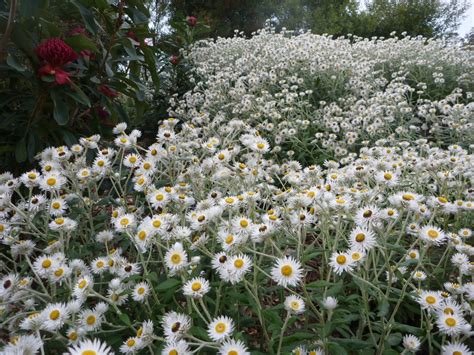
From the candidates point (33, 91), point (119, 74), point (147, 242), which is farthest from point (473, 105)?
point (33, 91)

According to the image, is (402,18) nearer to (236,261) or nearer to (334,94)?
(334,94)

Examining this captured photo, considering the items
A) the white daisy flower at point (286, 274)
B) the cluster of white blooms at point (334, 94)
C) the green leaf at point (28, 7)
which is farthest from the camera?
the cluster of white blooms at point (334, 94)

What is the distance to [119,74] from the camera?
108 inches

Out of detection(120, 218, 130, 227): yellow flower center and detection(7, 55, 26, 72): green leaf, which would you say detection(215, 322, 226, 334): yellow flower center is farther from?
detection(7, 55, 26, 72): green leaf

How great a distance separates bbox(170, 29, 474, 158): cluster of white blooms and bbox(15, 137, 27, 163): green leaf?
1.49 meters

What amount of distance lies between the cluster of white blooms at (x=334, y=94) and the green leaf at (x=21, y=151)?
1.49m

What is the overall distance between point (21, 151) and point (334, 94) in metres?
3.53

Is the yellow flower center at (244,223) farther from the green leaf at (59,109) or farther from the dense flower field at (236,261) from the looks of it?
the green leaf at (59,109)

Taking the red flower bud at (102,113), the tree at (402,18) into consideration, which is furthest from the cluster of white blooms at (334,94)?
the tree at (402,18)

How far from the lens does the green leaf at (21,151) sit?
222cm

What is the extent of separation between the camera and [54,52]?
206 cm

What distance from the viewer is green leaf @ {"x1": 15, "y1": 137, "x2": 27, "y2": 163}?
2.22m

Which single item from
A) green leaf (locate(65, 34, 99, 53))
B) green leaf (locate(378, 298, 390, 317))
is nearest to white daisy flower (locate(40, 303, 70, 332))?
green leaf (locate(378, 298, 390, 317))

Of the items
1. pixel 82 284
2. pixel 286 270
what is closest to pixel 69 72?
pixel 82 284
